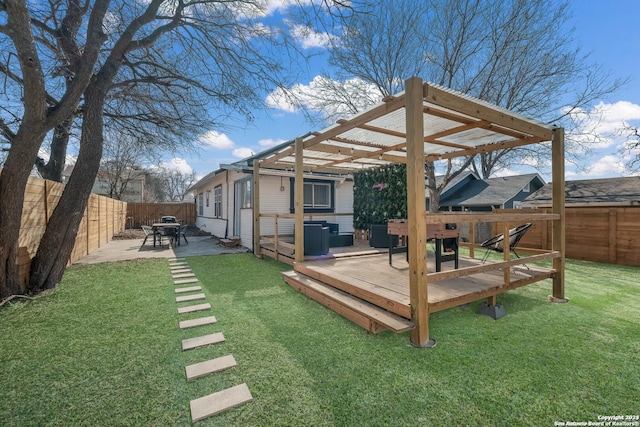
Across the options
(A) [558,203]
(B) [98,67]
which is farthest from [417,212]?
(B) [98,67]

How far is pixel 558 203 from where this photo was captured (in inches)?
170

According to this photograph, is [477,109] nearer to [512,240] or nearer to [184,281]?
[512,240]

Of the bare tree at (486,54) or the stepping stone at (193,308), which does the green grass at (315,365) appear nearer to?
the stepping stone at (193,308)

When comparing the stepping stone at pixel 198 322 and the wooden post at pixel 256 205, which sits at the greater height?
the wooden post at pixel 256 205

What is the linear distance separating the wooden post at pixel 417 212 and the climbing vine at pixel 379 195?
5152 mm

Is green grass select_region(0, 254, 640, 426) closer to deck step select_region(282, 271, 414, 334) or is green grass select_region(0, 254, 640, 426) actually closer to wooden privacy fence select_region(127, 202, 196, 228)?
deck step select_region(282, 271, 414, 334)

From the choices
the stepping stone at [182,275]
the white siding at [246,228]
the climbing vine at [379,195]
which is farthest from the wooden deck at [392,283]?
the white siding at [246,228]

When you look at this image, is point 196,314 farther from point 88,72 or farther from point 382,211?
point 382,211

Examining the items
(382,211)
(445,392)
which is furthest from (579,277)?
(445,392)

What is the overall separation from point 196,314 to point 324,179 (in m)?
7.57

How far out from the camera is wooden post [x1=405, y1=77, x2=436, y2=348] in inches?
110

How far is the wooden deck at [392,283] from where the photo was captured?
3162 mm

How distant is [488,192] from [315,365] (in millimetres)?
21284

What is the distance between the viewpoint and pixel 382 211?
8.66m
